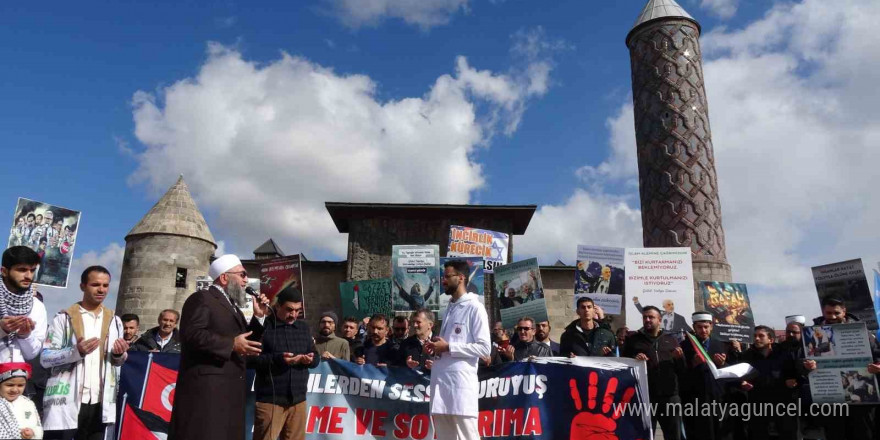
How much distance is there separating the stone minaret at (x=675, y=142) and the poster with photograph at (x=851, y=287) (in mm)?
11439

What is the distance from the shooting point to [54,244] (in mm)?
8367

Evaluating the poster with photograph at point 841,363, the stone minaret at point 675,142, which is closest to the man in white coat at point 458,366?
the poster with photograph at point 841,363

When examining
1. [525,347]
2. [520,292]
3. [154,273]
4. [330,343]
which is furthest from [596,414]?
[154,273]

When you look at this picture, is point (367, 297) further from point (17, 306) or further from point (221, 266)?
point (17, 306)

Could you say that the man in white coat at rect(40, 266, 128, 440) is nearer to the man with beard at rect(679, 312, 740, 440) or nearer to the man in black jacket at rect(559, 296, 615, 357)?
the man in black jacket at rect(559, 296, 615, 357)

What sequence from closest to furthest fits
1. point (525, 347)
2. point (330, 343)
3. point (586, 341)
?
point (586, 341) < point (330, 343) < point (525, 347)

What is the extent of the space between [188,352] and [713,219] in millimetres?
20683

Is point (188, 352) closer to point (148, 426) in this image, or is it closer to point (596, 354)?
point (148, 426)

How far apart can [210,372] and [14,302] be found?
1.84 m

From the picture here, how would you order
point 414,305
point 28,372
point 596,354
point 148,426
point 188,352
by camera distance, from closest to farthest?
point 188,352, point 28,372, point 148,426, point 596,354, point 414,305

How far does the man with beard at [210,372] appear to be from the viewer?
3.91 meters

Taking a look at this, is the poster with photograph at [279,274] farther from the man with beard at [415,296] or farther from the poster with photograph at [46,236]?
the poster with photograph at [46,236]

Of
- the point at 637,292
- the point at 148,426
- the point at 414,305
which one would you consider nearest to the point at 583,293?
the point at 637,292

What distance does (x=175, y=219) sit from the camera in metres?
21.7
